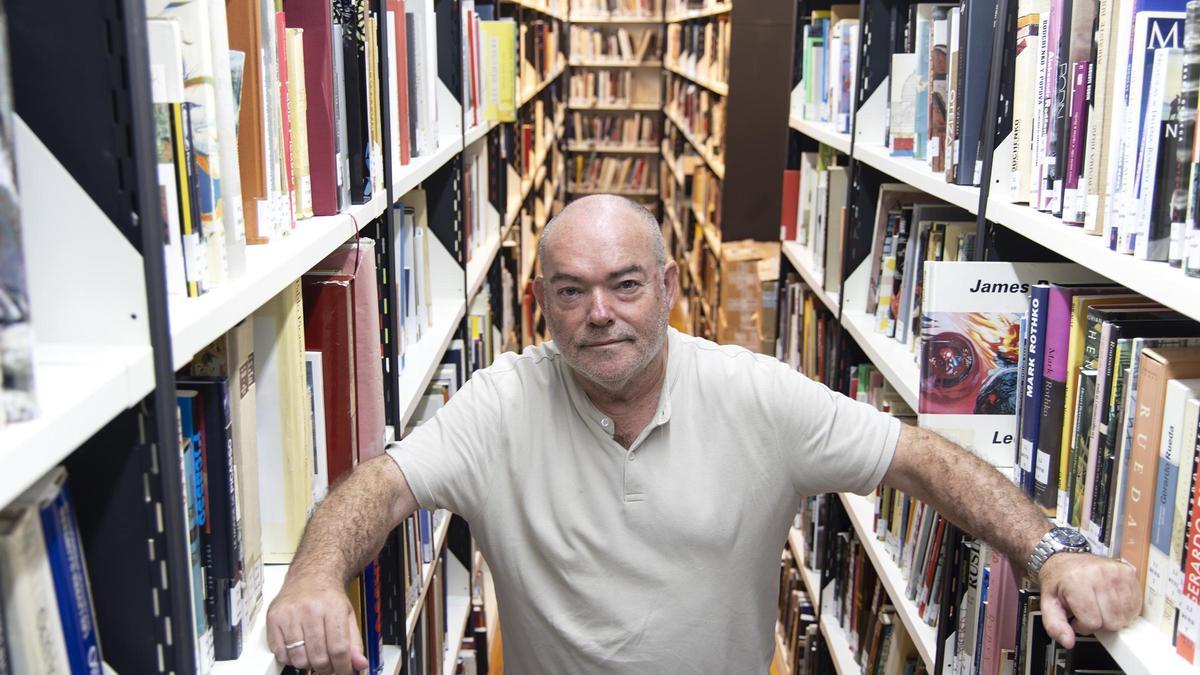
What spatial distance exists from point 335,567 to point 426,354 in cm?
100

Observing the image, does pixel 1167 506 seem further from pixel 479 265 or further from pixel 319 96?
pixel 479 265

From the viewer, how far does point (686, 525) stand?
1.57m

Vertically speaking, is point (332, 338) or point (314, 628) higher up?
point (332, 338)

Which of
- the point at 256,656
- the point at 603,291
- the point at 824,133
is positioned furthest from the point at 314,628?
→ the point at 824,133

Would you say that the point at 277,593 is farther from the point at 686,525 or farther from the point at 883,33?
the point at 883,33

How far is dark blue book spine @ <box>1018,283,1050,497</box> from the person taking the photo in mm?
1332

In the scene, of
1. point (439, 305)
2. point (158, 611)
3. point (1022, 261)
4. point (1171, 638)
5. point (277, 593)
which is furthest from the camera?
point (439, 305)

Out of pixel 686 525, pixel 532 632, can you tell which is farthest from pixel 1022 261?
pixel 532 632

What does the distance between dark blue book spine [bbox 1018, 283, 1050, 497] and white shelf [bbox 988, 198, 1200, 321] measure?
8cm

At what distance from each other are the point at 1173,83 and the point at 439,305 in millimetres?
1896

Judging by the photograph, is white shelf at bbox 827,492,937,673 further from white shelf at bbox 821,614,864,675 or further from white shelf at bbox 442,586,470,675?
white shelf at bbox 442,586,470,675

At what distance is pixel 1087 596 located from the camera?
3.55 feet

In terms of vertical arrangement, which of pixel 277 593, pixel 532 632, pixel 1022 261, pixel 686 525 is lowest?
pixel 532 632

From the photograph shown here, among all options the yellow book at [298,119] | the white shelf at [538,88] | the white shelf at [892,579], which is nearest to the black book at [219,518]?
the yellow book at [298,119]
